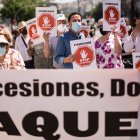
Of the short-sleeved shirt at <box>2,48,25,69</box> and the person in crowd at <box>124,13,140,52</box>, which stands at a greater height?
the person in crowd at <box>124,13,140,52</box>

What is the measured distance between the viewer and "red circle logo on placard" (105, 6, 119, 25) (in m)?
6.26

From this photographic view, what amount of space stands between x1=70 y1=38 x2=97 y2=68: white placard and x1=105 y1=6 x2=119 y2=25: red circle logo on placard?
0.66m

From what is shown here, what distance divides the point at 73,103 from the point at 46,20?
309 cm

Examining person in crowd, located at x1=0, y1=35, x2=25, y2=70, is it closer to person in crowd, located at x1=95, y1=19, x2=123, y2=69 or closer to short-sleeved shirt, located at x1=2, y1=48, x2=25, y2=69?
short-sleeved shirt, located at x1=2, y1=48, x2=25, y2=69

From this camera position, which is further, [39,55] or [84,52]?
[39,55]

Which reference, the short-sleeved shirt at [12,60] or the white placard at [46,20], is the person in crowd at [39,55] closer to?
the white placard at [46,20]

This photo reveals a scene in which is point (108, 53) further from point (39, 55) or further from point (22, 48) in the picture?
point (22, 48)

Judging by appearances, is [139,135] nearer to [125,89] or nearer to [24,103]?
[125,89]

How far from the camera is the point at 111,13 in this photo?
20.7ft

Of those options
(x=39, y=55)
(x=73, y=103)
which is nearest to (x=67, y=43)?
(x=73, y=103)

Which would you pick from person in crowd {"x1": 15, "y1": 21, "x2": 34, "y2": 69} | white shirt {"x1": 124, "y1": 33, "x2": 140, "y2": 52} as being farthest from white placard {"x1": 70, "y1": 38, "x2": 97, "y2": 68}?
person in crowd {"x1": 15, "y1": 21, "x2": 34, "y2": 69}

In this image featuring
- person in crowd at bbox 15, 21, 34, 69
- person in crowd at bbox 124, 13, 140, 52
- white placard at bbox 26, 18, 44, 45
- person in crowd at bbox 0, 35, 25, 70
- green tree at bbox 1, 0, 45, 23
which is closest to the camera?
person in crowd at bbox 0, 35, 25, 70

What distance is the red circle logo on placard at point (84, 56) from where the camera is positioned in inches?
226

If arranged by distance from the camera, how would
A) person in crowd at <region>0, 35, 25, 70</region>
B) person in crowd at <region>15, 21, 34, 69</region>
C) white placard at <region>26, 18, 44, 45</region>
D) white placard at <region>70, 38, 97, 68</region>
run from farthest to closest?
person in crowd at <region>15, 21, 34, 69</region>
white placard at <region>26, 18, 44, 45</region>
white placard at <region>70, 38, 97, 68</region>
person in crowd at <region>0, 35, 25, 70</region>
